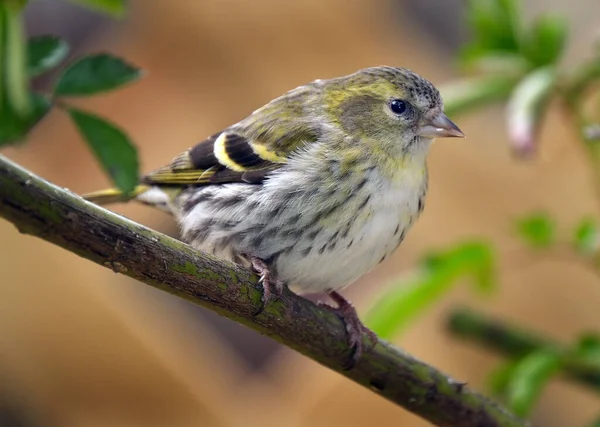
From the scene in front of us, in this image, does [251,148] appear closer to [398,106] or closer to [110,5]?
[398,106]

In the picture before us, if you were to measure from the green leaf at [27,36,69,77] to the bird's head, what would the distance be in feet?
1.70

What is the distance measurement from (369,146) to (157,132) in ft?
3.96

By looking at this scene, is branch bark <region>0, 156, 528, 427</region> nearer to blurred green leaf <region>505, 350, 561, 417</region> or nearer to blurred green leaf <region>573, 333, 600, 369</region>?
blurred green leaf <region>505, 350, 561, 417</region>

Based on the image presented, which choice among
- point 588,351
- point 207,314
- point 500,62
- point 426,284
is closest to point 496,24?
point 500,62

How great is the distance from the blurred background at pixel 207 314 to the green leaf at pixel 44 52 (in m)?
0.91

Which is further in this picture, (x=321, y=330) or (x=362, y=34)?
(x=362, y=34)

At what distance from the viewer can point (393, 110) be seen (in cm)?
143

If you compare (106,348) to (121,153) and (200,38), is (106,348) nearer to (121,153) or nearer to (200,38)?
(200,38)

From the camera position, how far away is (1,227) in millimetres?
2191

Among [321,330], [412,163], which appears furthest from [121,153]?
[412,163]

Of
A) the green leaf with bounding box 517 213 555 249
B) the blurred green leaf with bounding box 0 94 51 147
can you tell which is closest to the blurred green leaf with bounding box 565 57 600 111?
the green leaf with bounding box 517 213 555 249

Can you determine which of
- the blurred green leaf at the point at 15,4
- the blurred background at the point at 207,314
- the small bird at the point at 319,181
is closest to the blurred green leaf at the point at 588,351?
the small bird at the point at 319,181

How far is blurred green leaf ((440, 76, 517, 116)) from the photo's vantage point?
1459mm

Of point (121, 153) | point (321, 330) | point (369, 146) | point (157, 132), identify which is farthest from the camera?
point (157, 132)
